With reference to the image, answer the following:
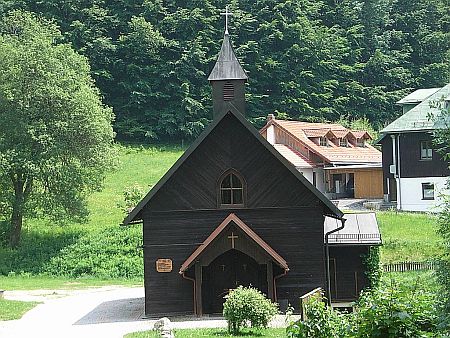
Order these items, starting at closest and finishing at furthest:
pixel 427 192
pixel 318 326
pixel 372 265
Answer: pixel 318 326
pixel 372 265
pixel 427 192

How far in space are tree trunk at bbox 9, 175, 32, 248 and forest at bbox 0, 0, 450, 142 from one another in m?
26.9

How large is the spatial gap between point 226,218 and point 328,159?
32.1 meters

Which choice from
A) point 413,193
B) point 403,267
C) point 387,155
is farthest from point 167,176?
point 387,155

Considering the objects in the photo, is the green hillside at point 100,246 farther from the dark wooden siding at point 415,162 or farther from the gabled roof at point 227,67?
the gabled roof at point 227,67

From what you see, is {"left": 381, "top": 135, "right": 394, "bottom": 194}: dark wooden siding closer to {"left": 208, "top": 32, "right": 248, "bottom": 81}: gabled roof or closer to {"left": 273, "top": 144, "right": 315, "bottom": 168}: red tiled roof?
{"left": 273, "top": 144, "right": 315, "bottom": 168}: red tiled roof

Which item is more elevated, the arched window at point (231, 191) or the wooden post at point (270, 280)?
the arched window at point (231, 191)

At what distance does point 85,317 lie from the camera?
2628 centimetres

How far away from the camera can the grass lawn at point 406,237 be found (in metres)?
35.5

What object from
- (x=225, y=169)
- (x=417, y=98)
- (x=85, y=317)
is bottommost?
(x=85, y=317)

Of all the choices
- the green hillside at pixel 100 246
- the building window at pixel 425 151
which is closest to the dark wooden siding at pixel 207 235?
the green hillside at pixel 100 246

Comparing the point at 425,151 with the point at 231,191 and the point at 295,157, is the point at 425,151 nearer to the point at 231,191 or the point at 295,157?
the point at 295,157

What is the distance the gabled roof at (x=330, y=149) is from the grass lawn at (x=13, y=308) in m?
30.7

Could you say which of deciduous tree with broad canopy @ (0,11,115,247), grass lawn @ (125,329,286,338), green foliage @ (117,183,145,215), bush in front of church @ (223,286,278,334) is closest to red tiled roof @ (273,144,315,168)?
green foliage @ (117,183,145,215)

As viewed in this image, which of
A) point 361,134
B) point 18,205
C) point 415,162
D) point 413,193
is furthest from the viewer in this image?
point 361,134
